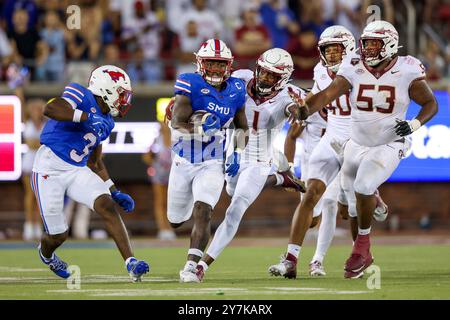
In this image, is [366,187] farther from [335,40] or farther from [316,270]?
[335,40]

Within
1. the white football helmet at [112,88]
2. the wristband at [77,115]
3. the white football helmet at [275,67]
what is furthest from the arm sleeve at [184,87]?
the wristband at [77,115]

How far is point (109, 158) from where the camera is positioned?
17344 mm

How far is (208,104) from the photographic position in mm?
9422

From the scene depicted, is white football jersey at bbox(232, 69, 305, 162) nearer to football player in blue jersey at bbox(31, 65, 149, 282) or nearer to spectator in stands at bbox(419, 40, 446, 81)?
football player in blue jersey at bbox(31, 65, 149, 282)

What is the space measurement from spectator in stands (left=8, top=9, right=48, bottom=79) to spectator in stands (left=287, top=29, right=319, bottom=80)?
12.8 ft

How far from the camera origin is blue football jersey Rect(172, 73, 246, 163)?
941 cm

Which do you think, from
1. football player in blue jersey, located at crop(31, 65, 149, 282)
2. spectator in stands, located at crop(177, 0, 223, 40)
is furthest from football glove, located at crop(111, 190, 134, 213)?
spectator in stands, located at crop(177, 0, 223, 40)

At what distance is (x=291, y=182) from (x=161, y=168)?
23.6 feet

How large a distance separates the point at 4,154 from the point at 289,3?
5557 millimetres

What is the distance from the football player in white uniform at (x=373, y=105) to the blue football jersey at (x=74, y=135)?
186 cm

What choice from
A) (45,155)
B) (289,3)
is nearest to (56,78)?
(289,3)

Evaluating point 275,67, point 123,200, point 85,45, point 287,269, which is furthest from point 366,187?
point 85,45

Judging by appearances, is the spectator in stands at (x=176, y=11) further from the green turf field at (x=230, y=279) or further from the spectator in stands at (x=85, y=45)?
the green turf field at (x=230, y=279)

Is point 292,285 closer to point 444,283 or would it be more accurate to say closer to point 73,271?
point 444,283
